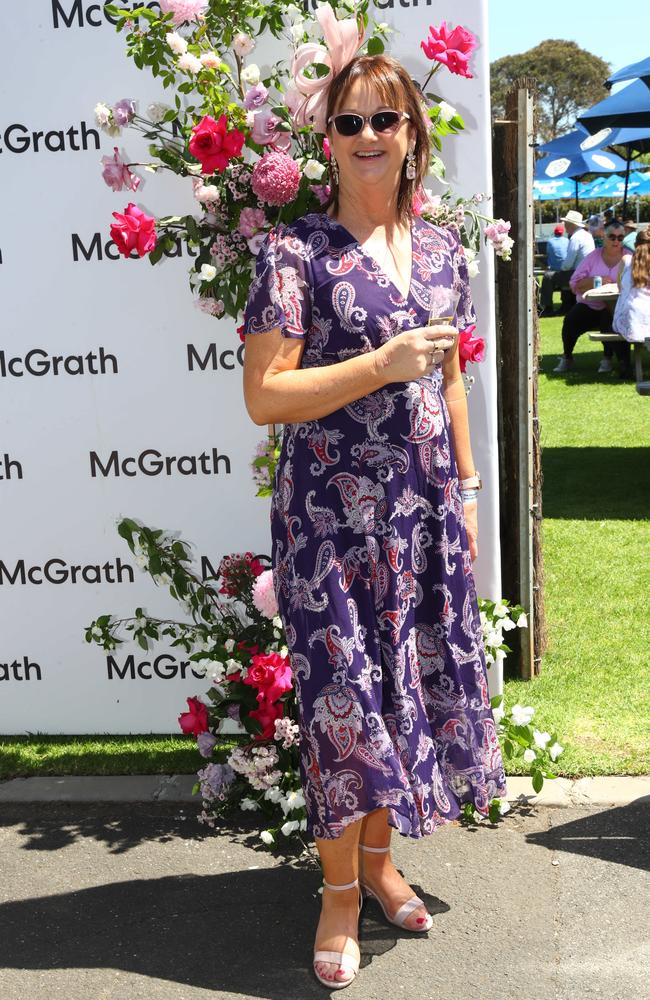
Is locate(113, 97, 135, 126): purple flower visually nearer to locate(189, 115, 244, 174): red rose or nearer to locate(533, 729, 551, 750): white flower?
locate(189, 115, 244, 174): red rose

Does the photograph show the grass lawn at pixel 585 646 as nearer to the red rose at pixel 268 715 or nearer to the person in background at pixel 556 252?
the red rose at pixel 268 715

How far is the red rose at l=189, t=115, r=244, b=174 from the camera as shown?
139 inches

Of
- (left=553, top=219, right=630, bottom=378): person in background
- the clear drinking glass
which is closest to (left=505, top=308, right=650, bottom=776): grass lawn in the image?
the clear drinking glass

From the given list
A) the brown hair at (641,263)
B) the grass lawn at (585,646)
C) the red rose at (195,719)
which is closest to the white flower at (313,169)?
the red rose at (195,719)

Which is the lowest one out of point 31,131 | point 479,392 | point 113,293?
point 479,392

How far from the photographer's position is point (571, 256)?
63.4 ft

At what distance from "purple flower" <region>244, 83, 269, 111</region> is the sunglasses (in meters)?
0.82

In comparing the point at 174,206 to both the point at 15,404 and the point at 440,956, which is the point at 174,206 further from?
the point at 440,956

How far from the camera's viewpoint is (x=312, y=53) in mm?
3299

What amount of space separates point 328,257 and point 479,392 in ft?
5.28

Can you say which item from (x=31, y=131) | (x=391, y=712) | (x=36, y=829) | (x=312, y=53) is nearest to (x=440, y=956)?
(x=391, y=712)

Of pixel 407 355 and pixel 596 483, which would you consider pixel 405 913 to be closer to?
pixel 407 355

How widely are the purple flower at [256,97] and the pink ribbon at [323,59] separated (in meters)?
0.31

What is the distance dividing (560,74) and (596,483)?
254ft
